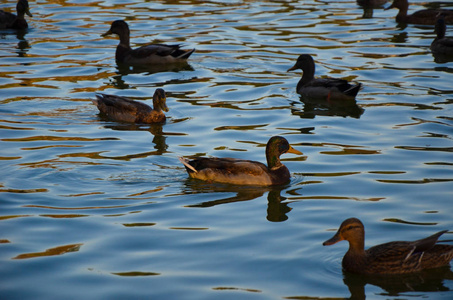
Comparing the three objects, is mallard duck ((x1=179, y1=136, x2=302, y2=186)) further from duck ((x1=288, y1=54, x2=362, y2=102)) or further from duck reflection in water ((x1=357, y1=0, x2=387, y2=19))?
duck reflection in water ((x1=357, y1=0, x2=387, y2=19))

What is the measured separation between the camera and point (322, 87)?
1641cm

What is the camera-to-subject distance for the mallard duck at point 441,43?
779 inches

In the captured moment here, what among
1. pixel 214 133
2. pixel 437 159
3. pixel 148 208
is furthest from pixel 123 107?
pixel 437 159

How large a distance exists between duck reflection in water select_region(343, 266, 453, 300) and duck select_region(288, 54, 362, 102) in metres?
8.04

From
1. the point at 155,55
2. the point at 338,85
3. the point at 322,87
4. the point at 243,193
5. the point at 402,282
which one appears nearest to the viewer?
the point at 402,282

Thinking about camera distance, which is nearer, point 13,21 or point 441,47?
point 441,47

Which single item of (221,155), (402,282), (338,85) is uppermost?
(338,85)

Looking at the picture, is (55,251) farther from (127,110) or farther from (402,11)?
(402,11)

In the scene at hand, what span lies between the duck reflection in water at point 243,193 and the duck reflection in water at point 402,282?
2151 millimetres

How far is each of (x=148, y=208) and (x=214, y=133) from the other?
391cm

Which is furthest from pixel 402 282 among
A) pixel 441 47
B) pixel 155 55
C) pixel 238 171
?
pixel 441 47

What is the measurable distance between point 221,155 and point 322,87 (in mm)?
4585

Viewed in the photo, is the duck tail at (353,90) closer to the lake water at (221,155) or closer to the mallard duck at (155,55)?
the lake water at (221,155)

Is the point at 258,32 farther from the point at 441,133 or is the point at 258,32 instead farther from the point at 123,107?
the point at 441,133
